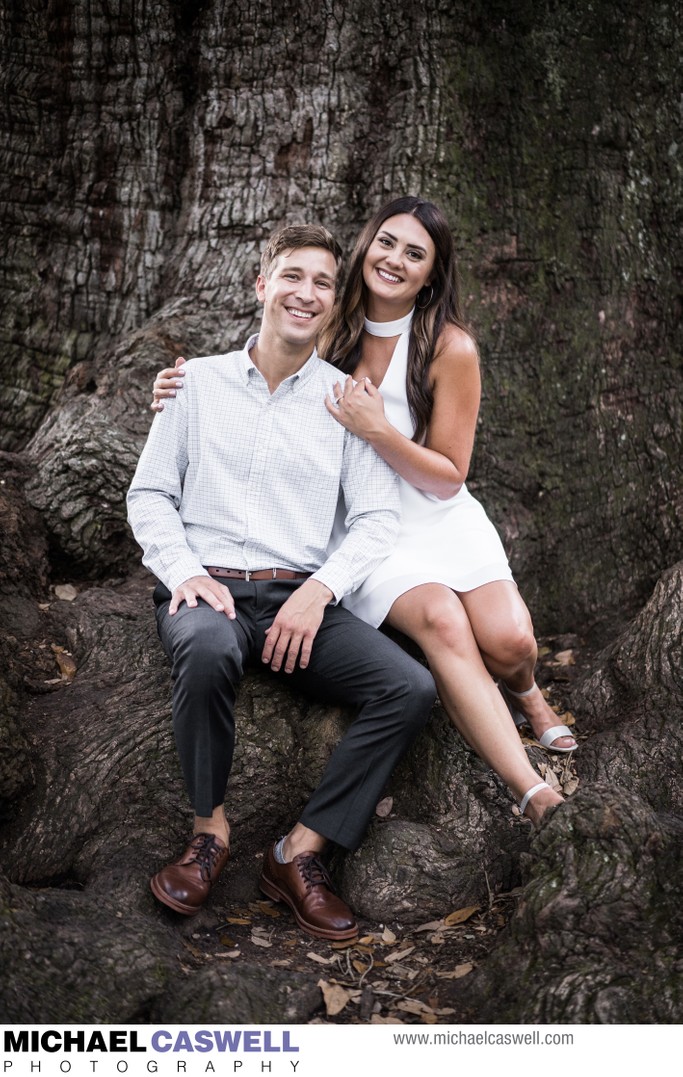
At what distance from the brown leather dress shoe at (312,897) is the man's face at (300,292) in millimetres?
1957

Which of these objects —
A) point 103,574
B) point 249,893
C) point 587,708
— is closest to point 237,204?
point 103,574

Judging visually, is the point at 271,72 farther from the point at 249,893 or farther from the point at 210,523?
the point at 249,893

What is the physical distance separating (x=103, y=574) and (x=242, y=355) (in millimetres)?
1484

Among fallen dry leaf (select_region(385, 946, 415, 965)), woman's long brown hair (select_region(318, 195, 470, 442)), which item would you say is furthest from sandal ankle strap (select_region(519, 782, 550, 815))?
woman's long brown hair (select_region(318, 195, 470, 442))

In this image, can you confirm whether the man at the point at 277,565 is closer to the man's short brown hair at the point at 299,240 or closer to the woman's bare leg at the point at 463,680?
the man's short brown hair at the point at 299,240

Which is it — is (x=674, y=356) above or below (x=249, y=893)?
above

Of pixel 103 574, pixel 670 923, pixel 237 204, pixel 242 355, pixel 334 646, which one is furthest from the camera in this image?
pixel 237 204

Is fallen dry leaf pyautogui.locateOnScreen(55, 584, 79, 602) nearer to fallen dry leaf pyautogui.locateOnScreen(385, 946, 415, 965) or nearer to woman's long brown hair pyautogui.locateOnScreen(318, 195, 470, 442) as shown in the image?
woman's long brown hair pyautogui.locateOnScreen(318, 195, 470, 442)

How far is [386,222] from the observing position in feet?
13.5

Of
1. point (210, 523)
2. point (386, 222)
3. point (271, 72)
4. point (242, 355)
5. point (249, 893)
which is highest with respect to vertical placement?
point (271, 72)

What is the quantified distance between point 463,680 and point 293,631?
0.66 m

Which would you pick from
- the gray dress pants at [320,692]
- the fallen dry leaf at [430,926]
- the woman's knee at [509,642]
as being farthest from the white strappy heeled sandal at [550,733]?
the fallen dry leaf at [430,926]

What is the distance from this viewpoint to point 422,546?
3.98 meters

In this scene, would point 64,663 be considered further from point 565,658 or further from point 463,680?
point 565,658
